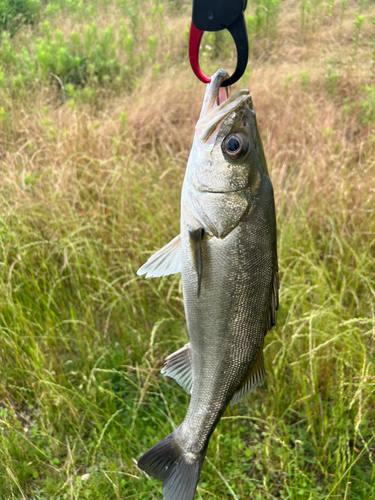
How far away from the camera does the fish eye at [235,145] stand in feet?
3.82

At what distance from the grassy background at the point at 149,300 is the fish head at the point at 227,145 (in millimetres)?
1053

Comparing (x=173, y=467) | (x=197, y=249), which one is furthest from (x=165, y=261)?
(x=173, y=467)

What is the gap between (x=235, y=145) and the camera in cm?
117

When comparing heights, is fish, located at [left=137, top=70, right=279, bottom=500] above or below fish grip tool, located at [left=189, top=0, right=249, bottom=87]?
below

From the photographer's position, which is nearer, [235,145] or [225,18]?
[225,18]

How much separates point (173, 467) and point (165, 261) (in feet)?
1.99

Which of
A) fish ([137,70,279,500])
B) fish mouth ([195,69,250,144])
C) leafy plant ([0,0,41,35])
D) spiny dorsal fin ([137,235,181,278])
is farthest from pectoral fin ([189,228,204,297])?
leafy plant ([0,0,41,35])

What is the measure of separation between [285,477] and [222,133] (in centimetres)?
176

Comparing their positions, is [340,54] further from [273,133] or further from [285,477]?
→ [285,477]

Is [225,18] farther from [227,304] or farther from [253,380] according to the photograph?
[253,380]

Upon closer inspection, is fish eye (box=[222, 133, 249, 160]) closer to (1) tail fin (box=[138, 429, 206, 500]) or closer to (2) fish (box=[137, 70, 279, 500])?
(2) fish (box=[137, 70, 279, 500])

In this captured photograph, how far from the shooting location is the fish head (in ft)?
3.79

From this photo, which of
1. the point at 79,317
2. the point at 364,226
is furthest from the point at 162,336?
the point at 364,226

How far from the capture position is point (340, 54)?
626cm
